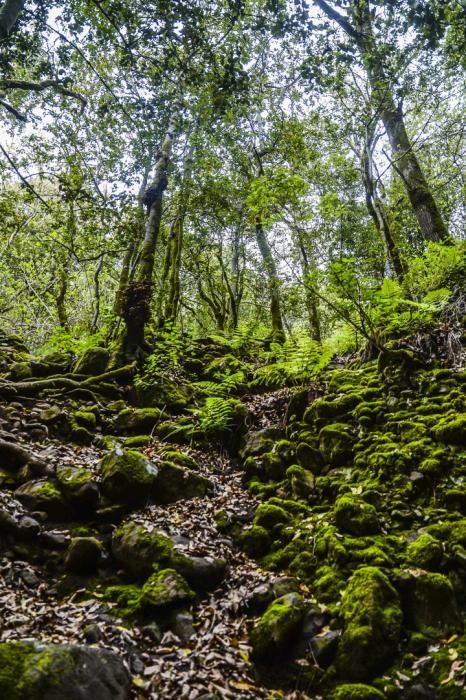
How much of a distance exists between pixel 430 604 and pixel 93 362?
26.5 ft

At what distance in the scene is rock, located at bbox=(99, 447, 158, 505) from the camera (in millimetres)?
5527

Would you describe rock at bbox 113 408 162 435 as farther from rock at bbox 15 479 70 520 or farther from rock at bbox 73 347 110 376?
rock at bbox 15 479 70 520

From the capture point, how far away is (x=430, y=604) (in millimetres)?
3471

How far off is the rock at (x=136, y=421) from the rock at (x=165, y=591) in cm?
390

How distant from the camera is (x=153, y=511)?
5484 millimetres

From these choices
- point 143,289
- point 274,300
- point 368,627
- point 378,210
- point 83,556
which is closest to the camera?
point 368,627

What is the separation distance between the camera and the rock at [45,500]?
17.0 ft

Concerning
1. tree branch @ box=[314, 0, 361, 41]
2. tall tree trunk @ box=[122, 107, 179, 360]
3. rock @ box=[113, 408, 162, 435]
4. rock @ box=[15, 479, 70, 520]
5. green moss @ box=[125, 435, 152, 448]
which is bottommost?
rock @ box=[15, 479, 70, 520]

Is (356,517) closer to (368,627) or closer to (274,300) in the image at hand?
(368,627)

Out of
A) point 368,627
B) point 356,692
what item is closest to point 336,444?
point 368,627

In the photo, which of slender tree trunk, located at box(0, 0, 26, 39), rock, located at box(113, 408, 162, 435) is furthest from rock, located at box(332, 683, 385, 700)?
slender tree trunk, located at box(0, 0, 26, 39)

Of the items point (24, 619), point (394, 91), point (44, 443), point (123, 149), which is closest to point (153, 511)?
point (24, 619)

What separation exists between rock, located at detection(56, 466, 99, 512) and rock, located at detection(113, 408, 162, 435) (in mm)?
2287

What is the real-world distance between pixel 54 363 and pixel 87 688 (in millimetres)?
8058
